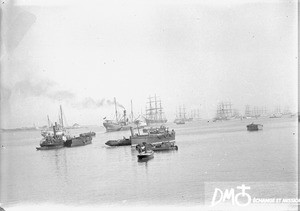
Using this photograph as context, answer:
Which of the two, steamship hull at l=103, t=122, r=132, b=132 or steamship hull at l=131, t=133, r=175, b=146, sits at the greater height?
steamship hull at l=131, t=133, r=175, b=146

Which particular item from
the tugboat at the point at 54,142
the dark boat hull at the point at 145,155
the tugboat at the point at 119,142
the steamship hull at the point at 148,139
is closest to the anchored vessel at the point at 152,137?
the steamship hull at the point at 148,139

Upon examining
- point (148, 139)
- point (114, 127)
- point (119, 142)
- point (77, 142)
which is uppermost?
point (148, 139)

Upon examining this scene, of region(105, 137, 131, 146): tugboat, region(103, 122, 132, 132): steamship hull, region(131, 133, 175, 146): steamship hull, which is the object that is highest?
region(131, 133, 175, 146): steamship hull

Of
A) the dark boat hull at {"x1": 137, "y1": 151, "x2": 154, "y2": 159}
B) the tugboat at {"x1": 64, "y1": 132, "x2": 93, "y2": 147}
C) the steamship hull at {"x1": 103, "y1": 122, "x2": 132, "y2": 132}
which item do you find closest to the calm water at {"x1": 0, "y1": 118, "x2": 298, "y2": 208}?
the dark boat hull at {"x1": 137, "y1": 151, "x2": 154, "y2": 159}

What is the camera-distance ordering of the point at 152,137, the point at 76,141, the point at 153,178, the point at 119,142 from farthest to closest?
the point at 76,141 → the point at 119,142 → the point at 152,137 → the point at 153,178

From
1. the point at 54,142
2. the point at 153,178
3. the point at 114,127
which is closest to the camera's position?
the point at 153,178

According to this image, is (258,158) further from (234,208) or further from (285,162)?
(234,208)

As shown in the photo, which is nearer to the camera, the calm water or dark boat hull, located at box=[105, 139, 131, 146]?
the calm water

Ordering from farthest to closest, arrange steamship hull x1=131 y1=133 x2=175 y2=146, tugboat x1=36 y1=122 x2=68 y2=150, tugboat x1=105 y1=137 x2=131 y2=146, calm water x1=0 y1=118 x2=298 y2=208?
tugboat x1=36 y1=122 x2=68 y2=150 → tugboat x1=105 y1=137 x2=131 y2=146 → steamship hull x1=131 y1=133 x2=175 y2=146 → calm water x1=0 y1=118 x2=298 y2=208

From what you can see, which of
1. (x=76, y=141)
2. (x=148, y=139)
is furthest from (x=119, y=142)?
(x=76, y=141)

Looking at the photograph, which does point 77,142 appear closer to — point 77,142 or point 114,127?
point 77,142

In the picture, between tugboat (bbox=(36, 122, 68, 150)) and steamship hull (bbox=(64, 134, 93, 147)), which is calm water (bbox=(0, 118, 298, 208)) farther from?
steamship hull (bbox=(64, 134, 93, 147))

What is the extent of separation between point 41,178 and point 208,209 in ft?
20.3

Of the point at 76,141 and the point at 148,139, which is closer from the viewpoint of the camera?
the point at 148,139
